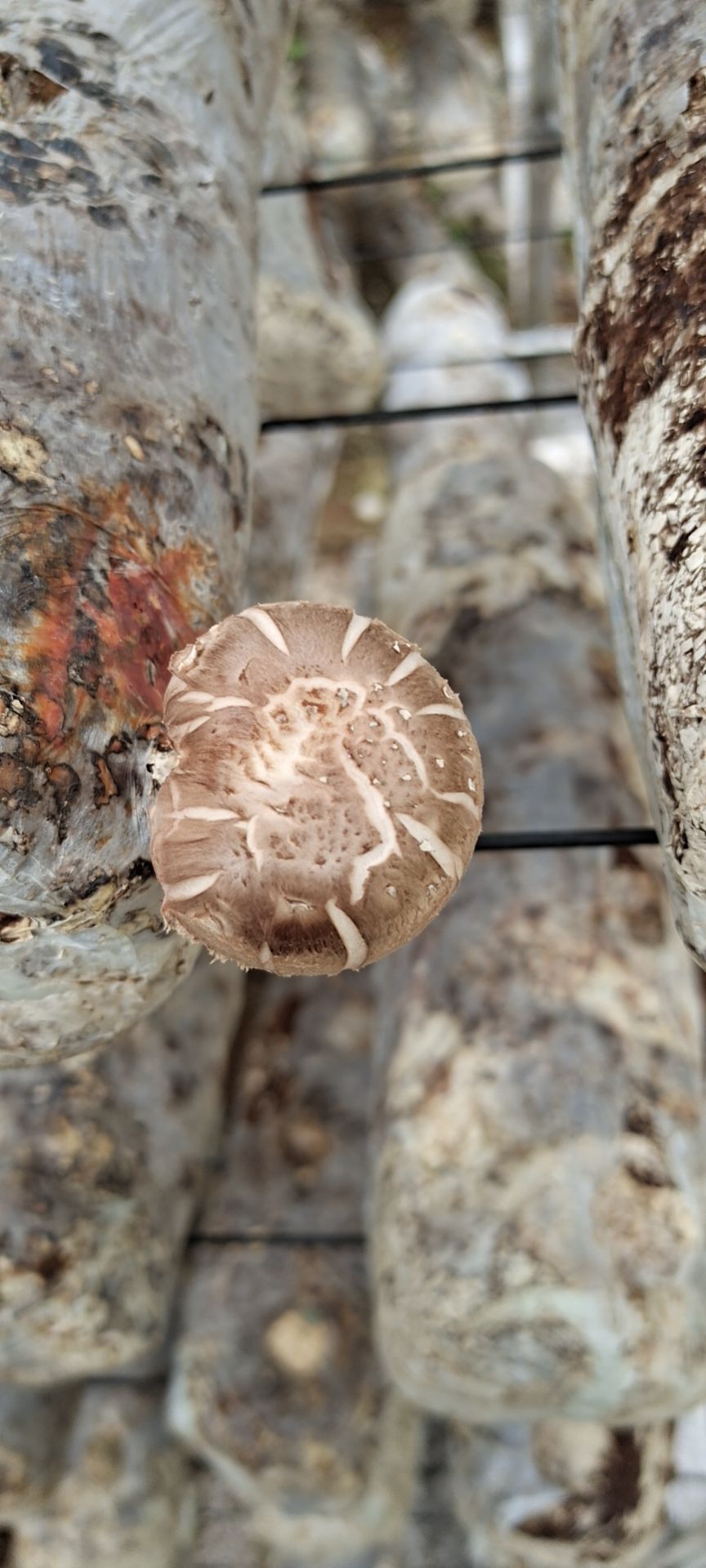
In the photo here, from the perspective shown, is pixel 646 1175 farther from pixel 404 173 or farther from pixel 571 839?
pixel 404 173

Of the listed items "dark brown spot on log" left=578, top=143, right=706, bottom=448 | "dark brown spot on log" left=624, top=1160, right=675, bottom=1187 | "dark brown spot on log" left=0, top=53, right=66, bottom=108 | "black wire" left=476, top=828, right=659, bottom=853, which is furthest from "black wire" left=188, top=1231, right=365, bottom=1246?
"dark brown spot on log" left=0, top=53, right=66, bottom=108

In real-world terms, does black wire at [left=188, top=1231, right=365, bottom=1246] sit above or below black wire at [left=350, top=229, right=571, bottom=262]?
below

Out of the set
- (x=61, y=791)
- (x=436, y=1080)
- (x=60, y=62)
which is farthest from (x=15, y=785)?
(x=436, y=1080)

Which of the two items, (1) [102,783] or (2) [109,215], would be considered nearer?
(1) [102,783]

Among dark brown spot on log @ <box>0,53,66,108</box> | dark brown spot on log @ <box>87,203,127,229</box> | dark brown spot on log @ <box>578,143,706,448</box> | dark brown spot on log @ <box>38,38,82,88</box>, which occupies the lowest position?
dark brown spot on log @ <box>578,143,706,448</box>

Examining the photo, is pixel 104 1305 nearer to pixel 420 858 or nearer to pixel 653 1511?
pixel 653 1511

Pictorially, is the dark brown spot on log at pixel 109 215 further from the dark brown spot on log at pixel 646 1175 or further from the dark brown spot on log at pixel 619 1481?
the dark brown spot on log at pixel 619 1481

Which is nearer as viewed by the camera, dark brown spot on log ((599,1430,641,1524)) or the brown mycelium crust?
the brown mycelium crust

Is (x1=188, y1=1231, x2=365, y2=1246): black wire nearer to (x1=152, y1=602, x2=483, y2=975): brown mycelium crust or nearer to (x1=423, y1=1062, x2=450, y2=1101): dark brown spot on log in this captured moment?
(x1=423, y1=1062, x2=450, y2=1101): dark brown spot on log
